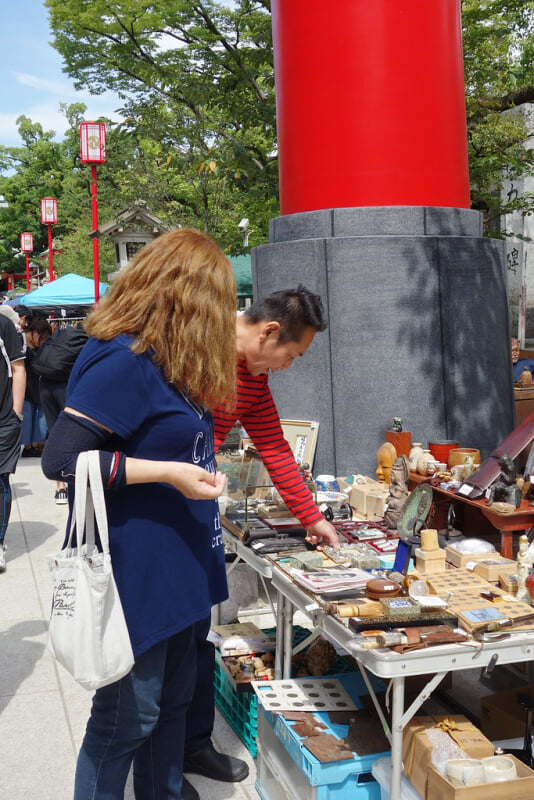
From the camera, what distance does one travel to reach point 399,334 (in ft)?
16.0

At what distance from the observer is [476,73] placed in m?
10.2

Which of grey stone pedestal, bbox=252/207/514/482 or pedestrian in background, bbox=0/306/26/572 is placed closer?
grey stone pedestal, bbox=252/207/514/482

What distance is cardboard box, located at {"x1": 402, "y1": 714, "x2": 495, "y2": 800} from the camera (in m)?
2.37

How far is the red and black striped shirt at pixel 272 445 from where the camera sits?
10.5ft

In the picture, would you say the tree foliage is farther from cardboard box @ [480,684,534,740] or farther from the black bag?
cardboard box @ [480,684,534,740]

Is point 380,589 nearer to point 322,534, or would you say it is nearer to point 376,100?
point 322,534

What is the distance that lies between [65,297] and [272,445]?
12.5 metres

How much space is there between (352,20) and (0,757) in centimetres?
455

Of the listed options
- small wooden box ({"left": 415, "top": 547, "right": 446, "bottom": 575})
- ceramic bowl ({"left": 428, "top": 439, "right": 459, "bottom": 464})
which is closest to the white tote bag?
small wooden box ({"left": 415, "top": 547, "right": 446, "bottom": 575})

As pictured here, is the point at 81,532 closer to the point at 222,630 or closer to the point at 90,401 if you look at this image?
the point at 90,401

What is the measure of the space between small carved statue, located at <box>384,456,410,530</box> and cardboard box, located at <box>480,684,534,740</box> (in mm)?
828

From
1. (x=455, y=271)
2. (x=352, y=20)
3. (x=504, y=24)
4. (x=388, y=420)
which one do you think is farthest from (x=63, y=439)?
(x=504, y=24)

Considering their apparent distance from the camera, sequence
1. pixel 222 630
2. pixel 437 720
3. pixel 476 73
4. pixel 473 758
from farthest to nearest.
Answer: pixel 476 73 < pixel 222 630 < pixel 437 720 < pixel 473 758

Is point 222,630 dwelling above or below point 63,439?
below
